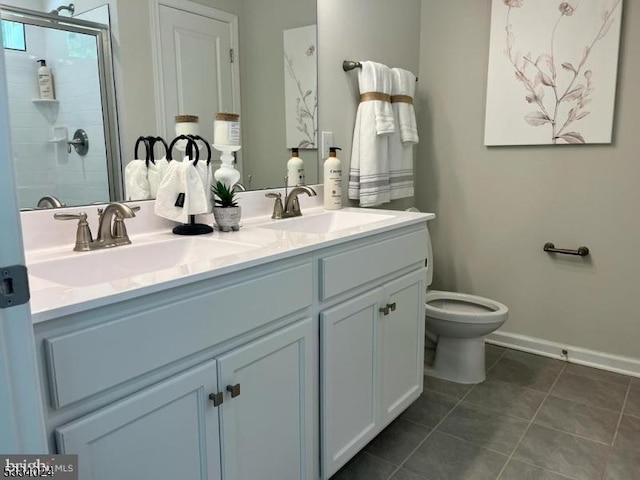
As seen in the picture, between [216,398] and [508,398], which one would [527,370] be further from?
[216,398]

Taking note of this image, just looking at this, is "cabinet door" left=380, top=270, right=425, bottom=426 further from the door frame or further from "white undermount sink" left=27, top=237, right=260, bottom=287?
the door frame

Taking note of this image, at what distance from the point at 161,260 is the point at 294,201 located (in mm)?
741

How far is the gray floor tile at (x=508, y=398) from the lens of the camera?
216cm

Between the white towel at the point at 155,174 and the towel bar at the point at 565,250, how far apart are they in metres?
2.05

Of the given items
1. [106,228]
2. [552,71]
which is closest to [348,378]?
[106,228]

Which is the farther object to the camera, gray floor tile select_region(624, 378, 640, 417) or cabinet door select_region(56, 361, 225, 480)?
gray floor tile select_region(624, 378, 640, 417)

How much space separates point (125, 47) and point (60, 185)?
0.48m

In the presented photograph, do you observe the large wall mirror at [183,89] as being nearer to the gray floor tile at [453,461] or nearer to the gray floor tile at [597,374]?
the gray floor tile at [453,461]

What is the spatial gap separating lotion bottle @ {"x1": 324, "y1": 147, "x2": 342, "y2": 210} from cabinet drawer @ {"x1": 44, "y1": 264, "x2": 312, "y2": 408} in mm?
924

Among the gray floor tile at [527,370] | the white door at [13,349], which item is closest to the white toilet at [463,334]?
the gray floor tile at [527,370]

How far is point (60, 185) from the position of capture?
1.37 m

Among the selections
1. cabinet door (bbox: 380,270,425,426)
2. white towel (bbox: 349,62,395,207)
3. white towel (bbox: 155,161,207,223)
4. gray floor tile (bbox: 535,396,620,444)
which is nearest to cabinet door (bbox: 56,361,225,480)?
white towel (bbox: 155,161,207,223)

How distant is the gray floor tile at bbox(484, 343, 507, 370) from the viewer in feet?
8.68

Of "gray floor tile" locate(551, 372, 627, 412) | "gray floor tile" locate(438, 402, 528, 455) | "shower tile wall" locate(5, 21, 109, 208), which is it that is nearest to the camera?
"shower tile wall" locate(5, 21, 109, 208)
